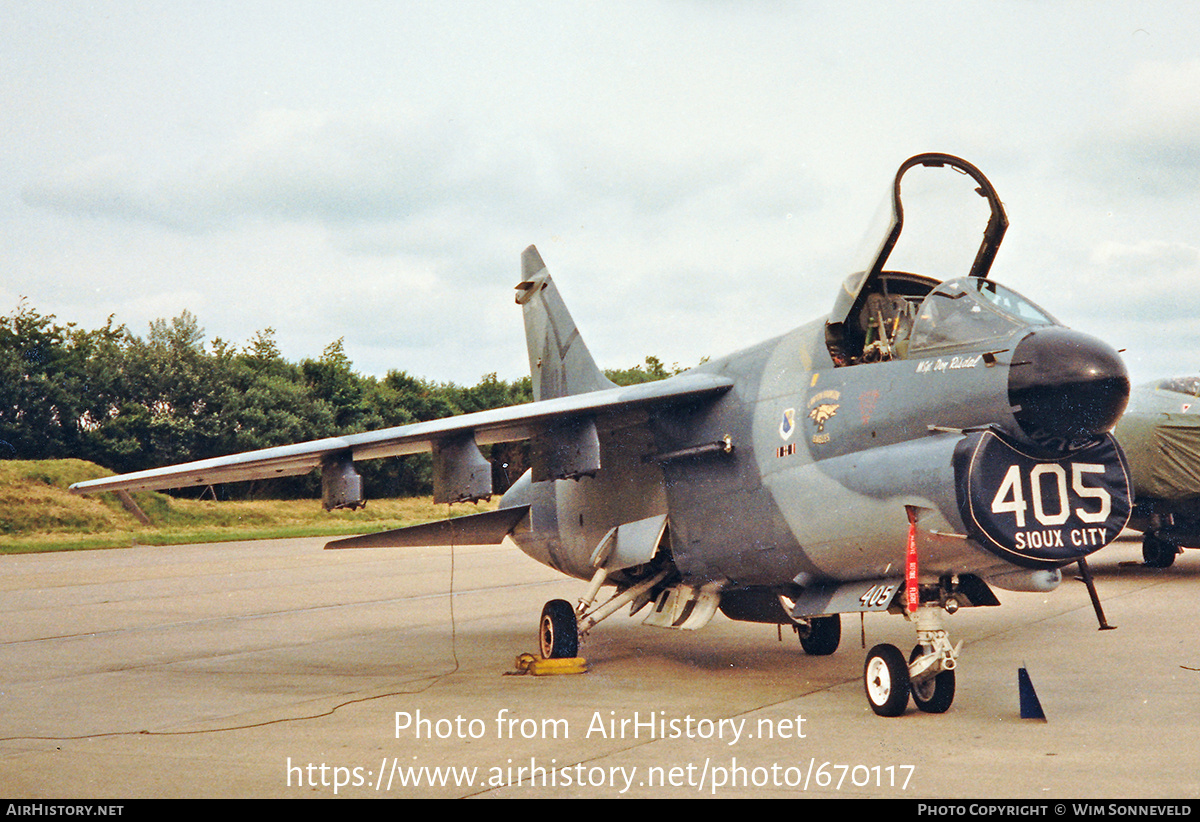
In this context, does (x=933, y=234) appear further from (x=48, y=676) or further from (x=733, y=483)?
(x=48, y=676)

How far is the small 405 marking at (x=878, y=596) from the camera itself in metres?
7.03

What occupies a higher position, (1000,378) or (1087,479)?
(1000,378)

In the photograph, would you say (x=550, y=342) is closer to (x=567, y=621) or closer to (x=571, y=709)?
(x=567, y=621)

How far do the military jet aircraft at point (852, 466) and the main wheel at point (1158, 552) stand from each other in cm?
1085

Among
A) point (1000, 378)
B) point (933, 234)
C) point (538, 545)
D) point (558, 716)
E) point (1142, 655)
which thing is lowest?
point (1142, 655)

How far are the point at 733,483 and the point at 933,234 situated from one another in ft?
8.37

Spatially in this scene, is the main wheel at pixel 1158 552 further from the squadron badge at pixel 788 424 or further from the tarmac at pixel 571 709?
the squadron badge at pixel 788 424

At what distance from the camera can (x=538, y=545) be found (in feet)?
36.7

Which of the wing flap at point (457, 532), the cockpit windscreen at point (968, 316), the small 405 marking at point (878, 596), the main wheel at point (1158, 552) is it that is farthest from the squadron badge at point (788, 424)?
the main wheel at point (1158, 552)

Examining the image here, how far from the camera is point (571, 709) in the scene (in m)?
7.66

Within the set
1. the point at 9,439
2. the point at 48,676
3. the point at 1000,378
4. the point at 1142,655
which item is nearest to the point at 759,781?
the point at 1000,378

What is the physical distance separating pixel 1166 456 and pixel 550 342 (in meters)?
10.1
